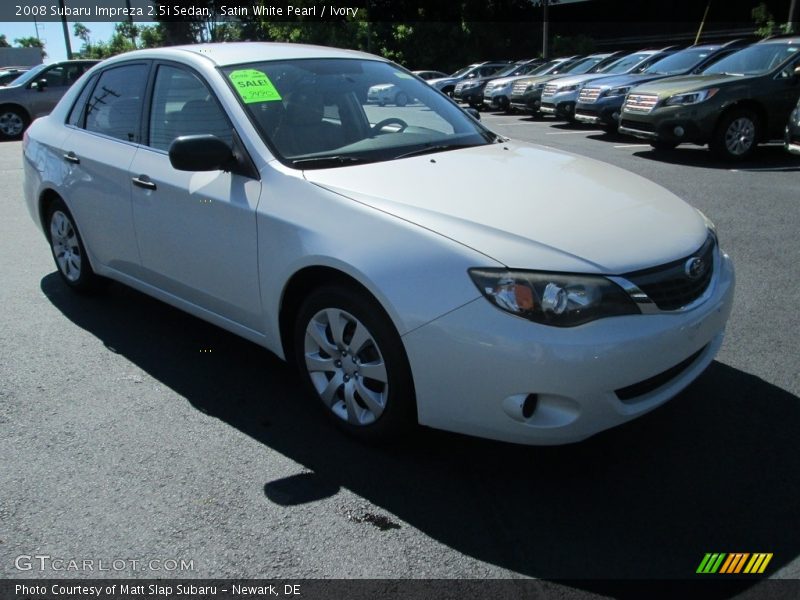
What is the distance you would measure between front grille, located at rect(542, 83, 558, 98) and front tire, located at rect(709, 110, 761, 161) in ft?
22.6

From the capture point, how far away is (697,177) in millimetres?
9430

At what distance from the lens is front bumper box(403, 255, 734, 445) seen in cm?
260

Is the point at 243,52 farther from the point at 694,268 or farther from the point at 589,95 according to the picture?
the point at 589,95

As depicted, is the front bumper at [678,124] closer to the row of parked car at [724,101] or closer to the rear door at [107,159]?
the row of parked car at [724,101]

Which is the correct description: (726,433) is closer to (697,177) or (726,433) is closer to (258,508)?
(258,508)

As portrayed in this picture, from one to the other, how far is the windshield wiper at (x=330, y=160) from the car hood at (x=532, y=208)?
0.07 meters

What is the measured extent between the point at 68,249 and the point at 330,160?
2581 millimetres

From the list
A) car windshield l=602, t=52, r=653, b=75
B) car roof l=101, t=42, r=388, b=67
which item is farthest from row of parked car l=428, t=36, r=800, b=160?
car roof l=101, t=42, r=388, b=67

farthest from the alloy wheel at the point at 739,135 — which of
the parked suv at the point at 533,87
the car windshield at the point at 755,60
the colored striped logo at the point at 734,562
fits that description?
the colored striped logo at the point at 734,562

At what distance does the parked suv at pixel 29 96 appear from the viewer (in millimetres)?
16500

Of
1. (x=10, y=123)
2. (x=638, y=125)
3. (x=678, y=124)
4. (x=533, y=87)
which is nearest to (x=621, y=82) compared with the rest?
(x=638, y=125)

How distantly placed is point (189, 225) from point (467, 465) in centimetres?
183

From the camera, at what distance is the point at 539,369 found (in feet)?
8.52

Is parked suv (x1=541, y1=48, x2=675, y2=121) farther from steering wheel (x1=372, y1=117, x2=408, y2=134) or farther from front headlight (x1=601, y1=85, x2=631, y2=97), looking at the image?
steering wheel (x1=372, y1=117, x2=408, y2=134)
